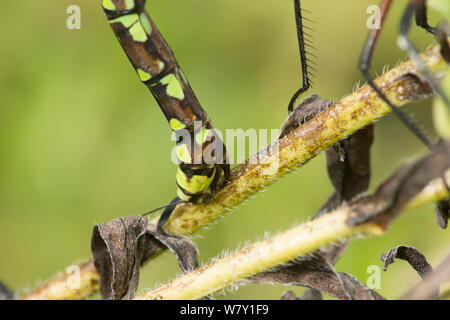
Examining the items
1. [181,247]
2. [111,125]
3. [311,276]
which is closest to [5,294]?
[181,247]

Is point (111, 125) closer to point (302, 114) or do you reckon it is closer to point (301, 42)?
point (301, 42)


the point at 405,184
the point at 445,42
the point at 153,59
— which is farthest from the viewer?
the point at 153,59

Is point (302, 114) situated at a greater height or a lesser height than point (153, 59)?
lesser

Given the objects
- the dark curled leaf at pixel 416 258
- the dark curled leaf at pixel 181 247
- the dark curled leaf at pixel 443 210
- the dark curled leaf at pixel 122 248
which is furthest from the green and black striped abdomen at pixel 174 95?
the dark curled leaf at pixel 443 210

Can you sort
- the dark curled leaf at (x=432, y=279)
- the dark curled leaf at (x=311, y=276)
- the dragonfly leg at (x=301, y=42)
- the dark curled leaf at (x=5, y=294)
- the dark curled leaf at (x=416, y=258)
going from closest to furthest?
the dark curled leaf at (x=432, y=279)
the dark curled leaf at (x=311, y=276)
the dark curled leaf at (x=416, y=258)
the dark curled leaf at (x=5, y=294)
the dragonfly leg at (x=301, y=42)

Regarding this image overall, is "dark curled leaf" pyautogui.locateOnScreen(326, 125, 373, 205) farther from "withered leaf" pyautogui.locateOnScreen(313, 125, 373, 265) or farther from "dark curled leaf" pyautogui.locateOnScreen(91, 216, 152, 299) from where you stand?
"dark curled leaf" pyautogui.locateOnScreen(91, 216, 152, 299)

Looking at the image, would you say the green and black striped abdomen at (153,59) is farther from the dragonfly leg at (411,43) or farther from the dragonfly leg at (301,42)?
the dragonfly leg at (411,43)
